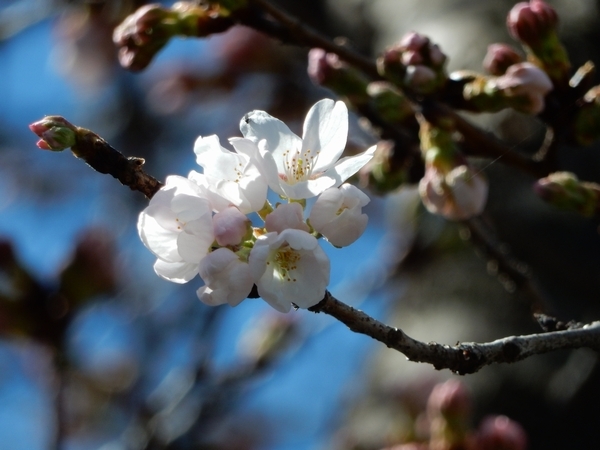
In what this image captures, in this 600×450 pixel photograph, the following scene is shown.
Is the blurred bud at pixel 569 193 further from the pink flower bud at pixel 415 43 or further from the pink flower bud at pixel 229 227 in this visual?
the pink flower bud at pixel 229 227

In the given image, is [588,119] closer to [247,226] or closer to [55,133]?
[247,226]

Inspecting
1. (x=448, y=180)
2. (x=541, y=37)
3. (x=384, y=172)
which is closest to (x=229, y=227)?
(x=448, y=180)

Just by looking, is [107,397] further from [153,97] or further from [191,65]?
[191,65]

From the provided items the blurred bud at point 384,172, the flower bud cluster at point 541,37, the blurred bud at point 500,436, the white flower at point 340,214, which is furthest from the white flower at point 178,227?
the blurred bud at point 500,436

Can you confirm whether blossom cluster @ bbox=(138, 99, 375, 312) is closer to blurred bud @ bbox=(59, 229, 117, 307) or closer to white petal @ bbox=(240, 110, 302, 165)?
white petal @ bbox=(240, 110, 302, 165)

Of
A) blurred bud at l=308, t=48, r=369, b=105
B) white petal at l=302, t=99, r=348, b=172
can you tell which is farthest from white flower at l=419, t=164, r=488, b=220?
white petal at l=302, t=99, r=348, b=172

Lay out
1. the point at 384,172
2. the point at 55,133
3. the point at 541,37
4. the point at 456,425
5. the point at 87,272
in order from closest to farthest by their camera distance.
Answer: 1. the point at 55,133
2. the point at 541,37
3. the point at 384,172
4. the point at 456,425
5. the point at 87,272
